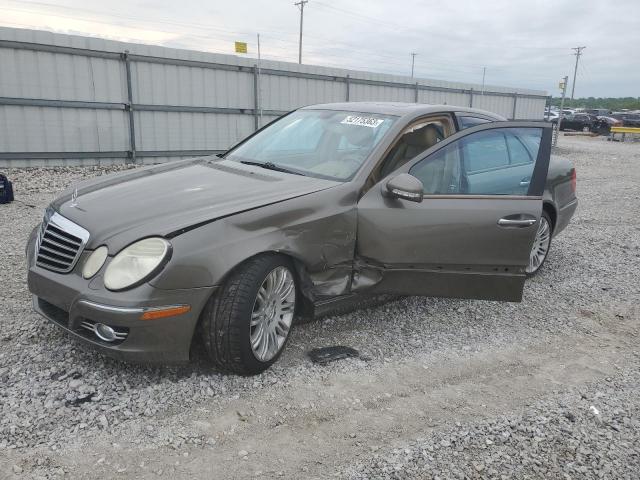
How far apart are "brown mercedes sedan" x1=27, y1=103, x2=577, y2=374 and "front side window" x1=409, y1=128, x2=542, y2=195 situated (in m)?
0.01

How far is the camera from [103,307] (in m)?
2.79

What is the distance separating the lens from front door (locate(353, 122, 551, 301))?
3.68 meters

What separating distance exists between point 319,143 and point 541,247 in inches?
111

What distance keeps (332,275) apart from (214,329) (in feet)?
3.04

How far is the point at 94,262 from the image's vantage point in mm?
2916

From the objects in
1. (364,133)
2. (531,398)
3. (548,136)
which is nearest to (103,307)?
(364,133)

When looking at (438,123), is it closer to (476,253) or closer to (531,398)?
(476,253)

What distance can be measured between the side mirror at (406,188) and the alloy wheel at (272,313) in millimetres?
881

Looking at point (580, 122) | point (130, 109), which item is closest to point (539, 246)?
point (130, 109)

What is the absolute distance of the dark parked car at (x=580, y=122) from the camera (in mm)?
37938

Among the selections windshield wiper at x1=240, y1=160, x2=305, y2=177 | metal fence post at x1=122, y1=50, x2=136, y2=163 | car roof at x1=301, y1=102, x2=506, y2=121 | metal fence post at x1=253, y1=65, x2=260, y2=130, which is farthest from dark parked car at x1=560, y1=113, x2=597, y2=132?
windshield wiper at x1=240, y1=160, x2=305, y2=177

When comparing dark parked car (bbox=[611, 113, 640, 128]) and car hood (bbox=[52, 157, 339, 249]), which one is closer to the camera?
car hood (bbox=[52, 157, 339, 249])

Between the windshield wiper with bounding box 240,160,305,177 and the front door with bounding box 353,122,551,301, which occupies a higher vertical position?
the windshield wiper with bounding box 240,160,305,177

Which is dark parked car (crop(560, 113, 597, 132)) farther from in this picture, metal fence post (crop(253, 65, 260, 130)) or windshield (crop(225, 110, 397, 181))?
windshield (crop(225, 110, 397, 181))
